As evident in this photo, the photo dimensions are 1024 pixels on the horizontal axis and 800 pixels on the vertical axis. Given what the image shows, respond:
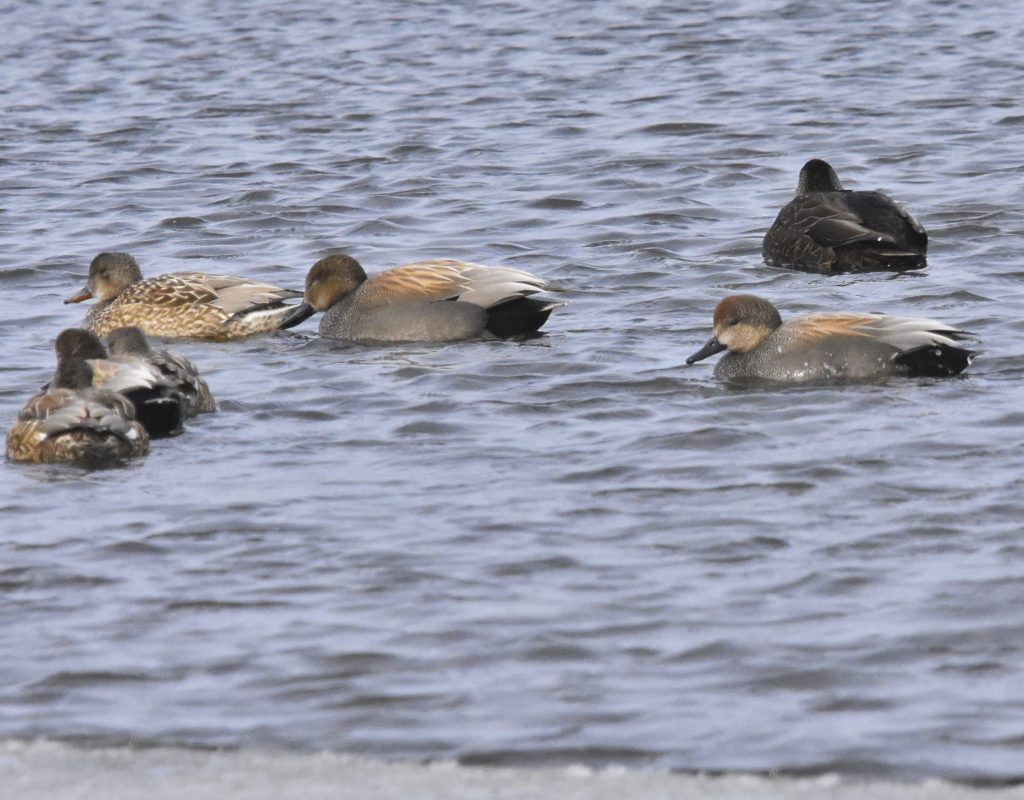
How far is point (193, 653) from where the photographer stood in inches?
251

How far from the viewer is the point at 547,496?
25.9ft

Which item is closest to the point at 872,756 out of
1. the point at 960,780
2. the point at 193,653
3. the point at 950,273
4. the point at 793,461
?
the point at 960,780

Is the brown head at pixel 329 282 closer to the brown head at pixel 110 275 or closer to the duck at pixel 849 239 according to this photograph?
the brown head at pixel 110 275

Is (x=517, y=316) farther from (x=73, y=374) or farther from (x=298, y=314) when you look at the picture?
(x=73, y=374)

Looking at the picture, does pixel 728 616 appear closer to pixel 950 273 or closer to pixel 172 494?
pixel 172 494

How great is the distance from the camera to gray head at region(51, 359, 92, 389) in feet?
29.3

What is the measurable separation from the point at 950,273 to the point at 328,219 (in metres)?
4.83

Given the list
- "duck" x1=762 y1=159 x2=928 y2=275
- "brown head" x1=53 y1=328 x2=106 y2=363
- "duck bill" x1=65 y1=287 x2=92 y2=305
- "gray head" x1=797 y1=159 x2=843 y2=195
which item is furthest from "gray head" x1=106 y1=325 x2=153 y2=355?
"gray head" x1=797 y1=159 x2=843 y2=195

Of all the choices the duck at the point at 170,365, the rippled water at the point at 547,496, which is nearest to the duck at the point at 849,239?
the rippled water at the point at 547,496

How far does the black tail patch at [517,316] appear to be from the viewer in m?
11.1

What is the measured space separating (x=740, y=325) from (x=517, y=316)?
5.21 ft

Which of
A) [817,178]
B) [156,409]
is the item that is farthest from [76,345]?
[817,178]

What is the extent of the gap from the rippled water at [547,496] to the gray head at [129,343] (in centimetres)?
48

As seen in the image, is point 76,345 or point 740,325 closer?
point 76,345
